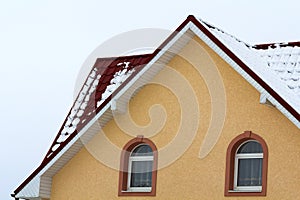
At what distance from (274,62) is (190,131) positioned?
9.01 ft

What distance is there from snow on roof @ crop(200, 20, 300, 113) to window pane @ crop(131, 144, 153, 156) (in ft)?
10.4

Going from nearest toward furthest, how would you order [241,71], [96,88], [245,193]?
[245,193] < [241,71] < [96,88]

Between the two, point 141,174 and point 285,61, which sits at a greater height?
point 285,61

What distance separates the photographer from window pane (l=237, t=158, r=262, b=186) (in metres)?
21.3

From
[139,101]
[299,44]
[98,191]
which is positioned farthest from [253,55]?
[98,191]

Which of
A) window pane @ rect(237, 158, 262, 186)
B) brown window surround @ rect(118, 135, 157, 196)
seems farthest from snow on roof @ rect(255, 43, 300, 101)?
brown window surround @ rect(118, 135, 157, 196)

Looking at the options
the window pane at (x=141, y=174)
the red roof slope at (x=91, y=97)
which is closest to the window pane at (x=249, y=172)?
the window pane at (x=141, y=174)

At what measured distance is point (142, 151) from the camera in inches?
912

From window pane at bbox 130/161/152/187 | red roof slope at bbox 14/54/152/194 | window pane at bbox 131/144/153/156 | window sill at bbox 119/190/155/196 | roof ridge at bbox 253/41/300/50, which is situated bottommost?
window sill at bbox 119/190/155/196

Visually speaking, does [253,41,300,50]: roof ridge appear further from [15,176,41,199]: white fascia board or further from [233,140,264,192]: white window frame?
[15,176,41,199]: white fascia board

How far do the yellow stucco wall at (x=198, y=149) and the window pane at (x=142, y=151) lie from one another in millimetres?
359

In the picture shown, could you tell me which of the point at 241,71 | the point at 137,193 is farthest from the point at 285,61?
the point at 137,193

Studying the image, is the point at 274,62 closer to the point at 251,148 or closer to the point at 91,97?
the point at 251,148

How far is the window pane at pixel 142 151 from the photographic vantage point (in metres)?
23.0
